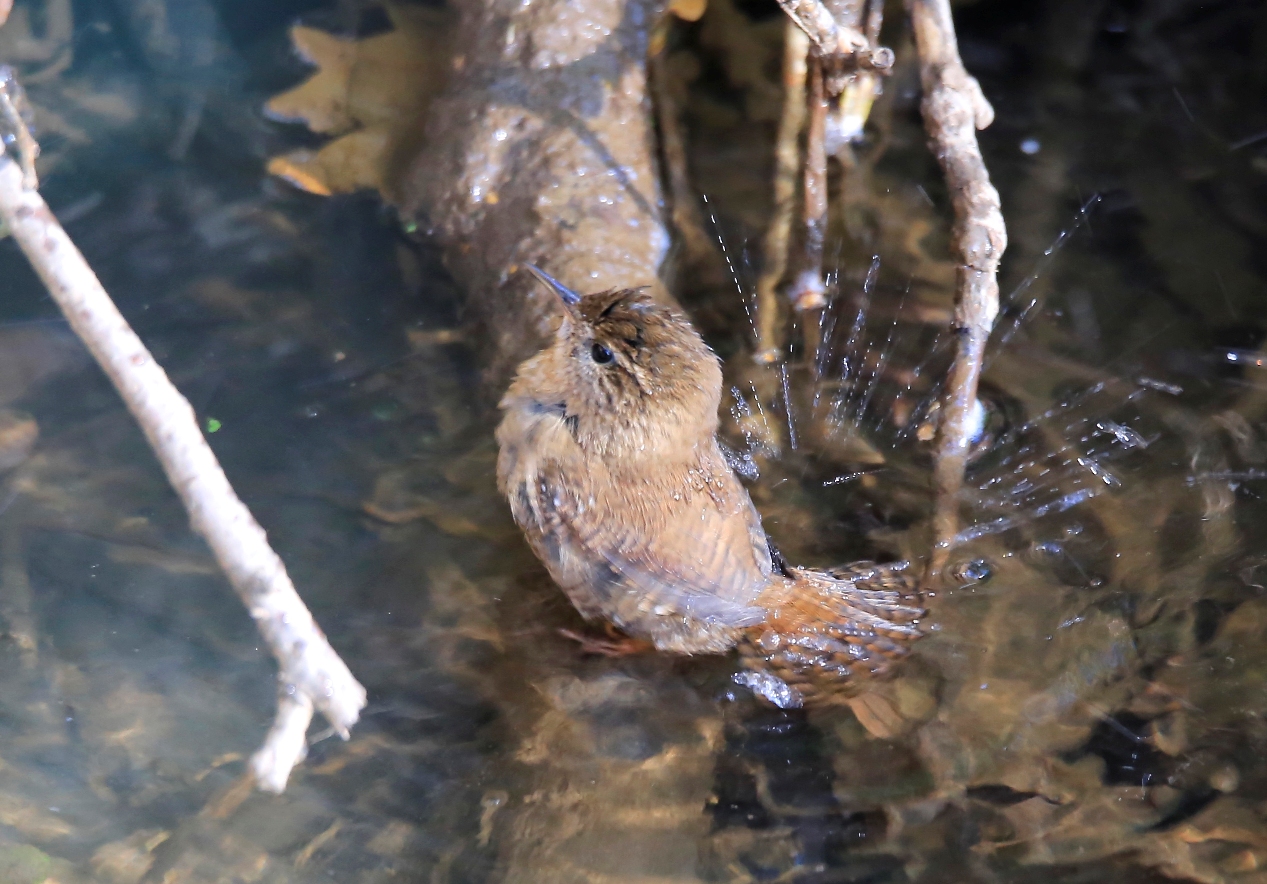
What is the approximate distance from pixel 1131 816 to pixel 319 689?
2181 mm

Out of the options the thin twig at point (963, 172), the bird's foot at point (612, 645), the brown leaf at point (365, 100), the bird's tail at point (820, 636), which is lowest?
the bird's foot at point (612, 645)

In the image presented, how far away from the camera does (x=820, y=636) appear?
3.02 m

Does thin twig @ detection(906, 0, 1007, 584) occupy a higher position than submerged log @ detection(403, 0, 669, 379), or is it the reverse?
thin twig @ detection(906, 0, 1007, 584)

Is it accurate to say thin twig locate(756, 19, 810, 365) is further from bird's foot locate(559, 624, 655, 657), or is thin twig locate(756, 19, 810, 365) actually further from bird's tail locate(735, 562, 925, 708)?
bird's foot locate(559, 624, 655, 657)

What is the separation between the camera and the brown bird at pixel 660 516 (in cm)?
277

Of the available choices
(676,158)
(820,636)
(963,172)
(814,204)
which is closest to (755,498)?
(820,636)

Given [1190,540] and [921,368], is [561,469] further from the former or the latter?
[1190,540]

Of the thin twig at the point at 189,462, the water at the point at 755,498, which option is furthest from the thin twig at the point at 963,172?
the thin twig at the point at 189,462

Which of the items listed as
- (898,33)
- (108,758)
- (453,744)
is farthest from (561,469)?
(898,33)

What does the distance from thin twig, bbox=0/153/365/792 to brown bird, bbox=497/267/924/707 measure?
144 centimetres

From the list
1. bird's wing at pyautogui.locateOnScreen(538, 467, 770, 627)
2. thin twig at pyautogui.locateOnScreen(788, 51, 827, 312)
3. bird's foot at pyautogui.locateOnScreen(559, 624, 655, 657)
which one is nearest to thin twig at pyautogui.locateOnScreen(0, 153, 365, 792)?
bird's wing at pyautogui.locateOnScreen(538, 467, 770, 627)

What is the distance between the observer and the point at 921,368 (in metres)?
3.65

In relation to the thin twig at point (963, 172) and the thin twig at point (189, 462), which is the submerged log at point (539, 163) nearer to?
the thin twig at point (963, 172)

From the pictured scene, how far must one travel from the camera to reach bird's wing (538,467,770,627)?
9.25ft
